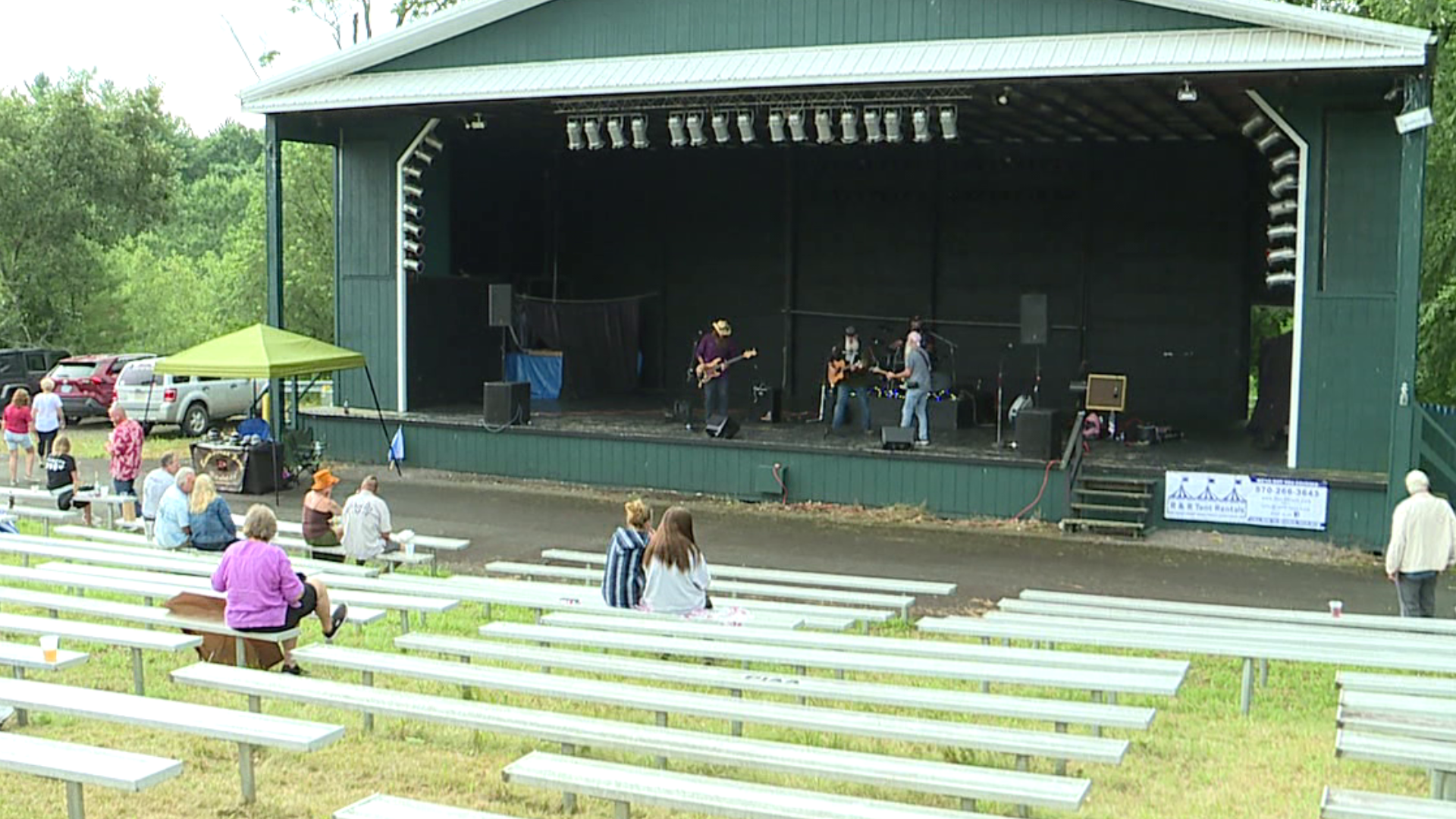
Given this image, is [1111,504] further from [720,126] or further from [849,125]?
[720,126]

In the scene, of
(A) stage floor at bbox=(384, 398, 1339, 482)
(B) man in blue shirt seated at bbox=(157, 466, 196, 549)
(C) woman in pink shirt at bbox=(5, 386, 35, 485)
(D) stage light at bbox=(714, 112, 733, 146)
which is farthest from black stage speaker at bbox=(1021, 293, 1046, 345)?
(C) woman in pink shirt at bbox=(5, 386, 35, 485)

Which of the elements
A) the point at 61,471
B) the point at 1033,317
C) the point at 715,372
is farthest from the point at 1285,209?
the point at 61,471

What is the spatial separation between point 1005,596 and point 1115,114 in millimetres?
8931

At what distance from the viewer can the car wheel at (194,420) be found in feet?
78.4

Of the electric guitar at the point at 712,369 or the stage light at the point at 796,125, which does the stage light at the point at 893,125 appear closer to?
the stage light at the point at 796,125

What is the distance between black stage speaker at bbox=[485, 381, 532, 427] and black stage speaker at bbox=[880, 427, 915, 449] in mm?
5095

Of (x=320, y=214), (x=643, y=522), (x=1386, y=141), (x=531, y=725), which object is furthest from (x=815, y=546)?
(x=320, y=214)

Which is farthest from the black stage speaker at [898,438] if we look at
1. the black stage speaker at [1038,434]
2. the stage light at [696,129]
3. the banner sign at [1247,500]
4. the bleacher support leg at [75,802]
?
the bleacher support leg at [75,802]

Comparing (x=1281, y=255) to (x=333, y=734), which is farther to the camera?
(x=1281, y=255)

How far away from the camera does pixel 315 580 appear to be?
314 inches

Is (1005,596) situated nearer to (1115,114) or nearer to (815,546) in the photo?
(815,546)

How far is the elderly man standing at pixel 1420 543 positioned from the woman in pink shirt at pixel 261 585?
7.50 meters

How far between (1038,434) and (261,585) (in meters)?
10.7

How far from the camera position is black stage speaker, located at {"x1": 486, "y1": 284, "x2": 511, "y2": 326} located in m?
20.4
